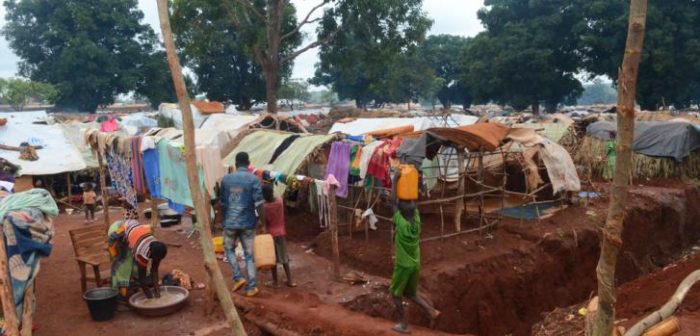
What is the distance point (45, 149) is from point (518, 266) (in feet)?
42.9

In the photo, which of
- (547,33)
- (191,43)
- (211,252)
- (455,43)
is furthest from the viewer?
(455,43)

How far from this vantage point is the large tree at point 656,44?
25.5 metres

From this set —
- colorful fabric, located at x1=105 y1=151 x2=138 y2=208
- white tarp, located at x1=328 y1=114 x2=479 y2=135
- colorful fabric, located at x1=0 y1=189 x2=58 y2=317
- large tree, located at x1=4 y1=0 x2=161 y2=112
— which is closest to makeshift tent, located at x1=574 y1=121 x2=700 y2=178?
white tarp, located at x1=328 y1=114 x2=479 y2=135

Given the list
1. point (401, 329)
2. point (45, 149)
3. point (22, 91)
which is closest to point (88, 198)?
point (45, 149)

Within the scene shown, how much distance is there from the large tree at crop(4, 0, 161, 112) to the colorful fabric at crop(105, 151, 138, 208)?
89.4ft

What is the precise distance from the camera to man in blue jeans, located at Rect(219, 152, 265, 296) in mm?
6414

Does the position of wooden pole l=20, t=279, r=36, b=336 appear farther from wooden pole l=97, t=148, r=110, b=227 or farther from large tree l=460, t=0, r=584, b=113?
large tree l=460, t=0, r=584, b=113

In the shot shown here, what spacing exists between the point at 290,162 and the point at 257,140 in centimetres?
214

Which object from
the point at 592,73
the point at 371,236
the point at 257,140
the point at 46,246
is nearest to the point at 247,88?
the point at 592,73

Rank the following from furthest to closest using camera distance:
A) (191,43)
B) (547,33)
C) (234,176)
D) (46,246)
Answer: (547,33)
(191,43)
(234,176)
(46,246)

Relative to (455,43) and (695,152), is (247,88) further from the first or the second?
(695,152)

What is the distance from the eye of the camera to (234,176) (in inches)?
255

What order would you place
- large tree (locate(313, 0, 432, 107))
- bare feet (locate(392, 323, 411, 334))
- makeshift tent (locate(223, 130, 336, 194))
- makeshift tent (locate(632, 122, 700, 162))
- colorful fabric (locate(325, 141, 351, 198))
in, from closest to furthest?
bare feet (locate(392, 323, 411, 334)) → colorful fabric (locate(325, 141, 351, 198)) → makeshift tent (locate(223, 130, 336, 194)) → makeshift tent (locate(632, 122, 700, 162)) → large tree (locate(313, 0, 432, 107))

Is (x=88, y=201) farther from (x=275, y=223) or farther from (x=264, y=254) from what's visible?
(x=264, y=254)
